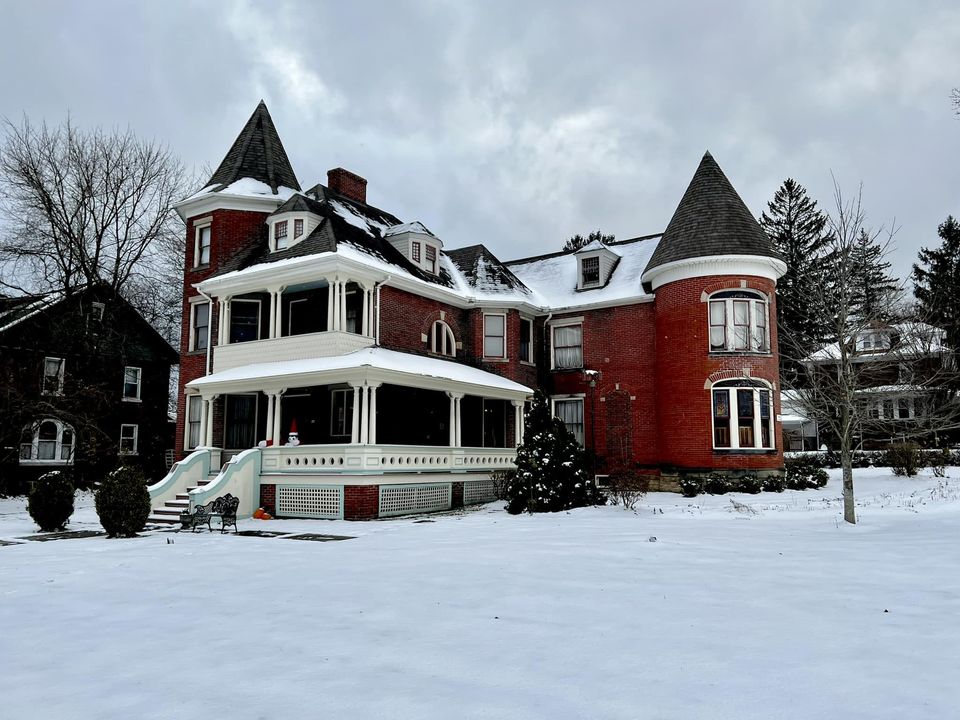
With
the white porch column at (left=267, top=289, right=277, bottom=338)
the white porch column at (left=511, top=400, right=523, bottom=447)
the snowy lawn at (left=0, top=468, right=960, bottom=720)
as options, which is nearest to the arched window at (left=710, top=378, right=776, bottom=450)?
the white porch column at (left=511, top=400, right=523, bottom=447)

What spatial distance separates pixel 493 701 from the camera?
4625 millimetres

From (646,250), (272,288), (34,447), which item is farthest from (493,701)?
(34,447)

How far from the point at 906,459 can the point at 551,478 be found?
14946 mm

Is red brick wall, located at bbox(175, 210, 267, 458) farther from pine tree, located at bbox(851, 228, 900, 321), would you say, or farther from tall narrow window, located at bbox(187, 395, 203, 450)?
pine tree, located at bbox(851, 228, 900, 321)

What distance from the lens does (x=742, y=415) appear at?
2314 centimetres

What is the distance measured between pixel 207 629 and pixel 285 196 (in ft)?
68.9

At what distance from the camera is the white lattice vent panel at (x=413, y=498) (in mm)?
18891

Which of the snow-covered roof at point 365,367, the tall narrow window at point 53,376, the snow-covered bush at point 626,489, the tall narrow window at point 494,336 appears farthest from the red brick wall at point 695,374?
the tall narrow window at point 53,376

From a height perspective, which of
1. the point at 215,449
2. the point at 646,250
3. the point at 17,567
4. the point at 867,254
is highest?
the point at 646,250

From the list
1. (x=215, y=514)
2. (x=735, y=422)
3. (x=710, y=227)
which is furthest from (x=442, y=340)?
(x=215, y=514)

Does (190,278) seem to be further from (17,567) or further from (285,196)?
(17,567)

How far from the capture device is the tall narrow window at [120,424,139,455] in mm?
34438

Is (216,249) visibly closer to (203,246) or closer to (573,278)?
(203,246)

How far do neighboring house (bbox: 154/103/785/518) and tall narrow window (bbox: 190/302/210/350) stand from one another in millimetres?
73
